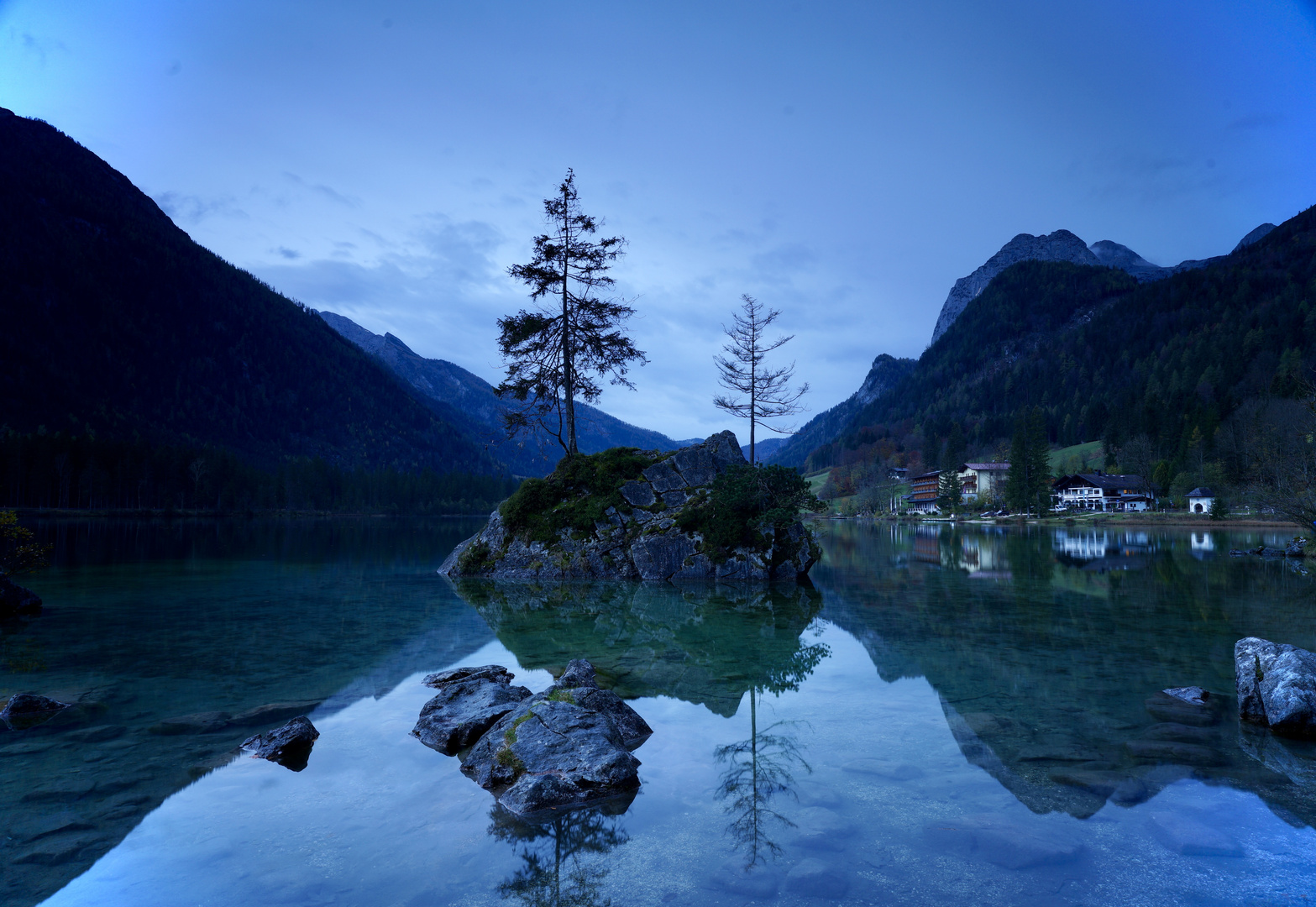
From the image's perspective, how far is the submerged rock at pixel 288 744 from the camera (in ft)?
25.0

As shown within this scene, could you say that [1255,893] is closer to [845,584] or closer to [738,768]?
[738,768]

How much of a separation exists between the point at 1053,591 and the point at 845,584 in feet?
23.1

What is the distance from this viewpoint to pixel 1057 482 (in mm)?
131750

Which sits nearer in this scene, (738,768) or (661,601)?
(738,768)

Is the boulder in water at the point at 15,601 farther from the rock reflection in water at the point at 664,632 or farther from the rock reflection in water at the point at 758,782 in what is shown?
the rock reflection in water at the point at 758,782

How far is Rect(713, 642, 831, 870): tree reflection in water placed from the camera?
5.79 m

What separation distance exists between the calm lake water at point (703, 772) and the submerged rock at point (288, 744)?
223 mm

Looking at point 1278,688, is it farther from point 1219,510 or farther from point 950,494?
point 950,494

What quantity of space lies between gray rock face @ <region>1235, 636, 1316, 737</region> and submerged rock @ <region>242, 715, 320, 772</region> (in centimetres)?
1225

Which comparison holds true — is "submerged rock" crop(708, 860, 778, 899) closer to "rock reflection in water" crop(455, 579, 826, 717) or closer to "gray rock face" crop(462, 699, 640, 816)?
"gray rock face" crop(462, 699, 640, 816)

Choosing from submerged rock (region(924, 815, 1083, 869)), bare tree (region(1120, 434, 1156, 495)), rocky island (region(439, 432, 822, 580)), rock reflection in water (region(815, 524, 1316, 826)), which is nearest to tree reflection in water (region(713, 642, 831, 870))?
submerged rock (region(924, 815, 1083, 869))

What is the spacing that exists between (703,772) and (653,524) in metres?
20.7

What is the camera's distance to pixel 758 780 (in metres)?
7.10

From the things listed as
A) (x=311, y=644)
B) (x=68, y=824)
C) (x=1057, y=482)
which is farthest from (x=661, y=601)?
(x=1057, y=482)
